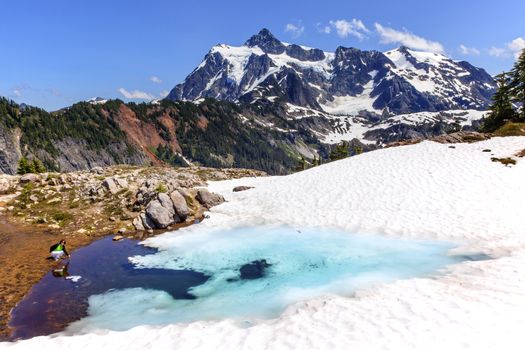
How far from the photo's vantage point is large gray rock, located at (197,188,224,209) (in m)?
35.4

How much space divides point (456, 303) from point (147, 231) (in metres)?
23.5

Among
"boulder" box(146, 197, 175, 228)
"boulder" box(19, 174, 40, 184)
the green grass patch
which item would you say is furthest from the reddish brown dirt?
"boulder" box(19, 174, 40, 184)

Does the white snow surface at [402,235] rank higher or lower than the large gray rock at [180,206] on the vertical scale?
lower


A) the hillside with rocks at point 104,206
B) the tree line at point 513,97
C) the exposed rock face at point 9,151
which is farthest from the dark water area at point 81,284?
the exposed rock face at point 9,151

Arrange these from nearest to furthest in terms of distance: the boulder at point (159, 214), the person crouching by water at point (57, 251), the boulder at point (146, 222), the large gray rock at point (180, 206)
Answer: the person crouching by water at point (57, 251) < the boulder at point (146, 222) < the boulder at point (159, 214) < the large gray rock at point (180, 206)

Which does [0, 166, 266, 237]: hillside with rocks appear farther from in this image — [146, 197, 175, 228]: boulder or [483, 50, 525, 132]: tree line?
[483, 50, 525, 132]: tree line

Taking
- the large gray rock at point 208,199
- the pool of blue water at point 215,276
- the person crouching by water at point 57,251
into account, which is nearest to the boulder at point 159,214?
the pool of blue water at point 215,276

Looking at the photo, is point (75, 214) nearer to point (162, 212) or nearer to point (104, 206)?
point (104, 206)

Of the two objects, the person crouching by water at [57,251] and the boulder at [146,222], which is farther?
the boulder at [146,222]

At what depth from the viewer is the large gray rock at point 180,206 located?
31.2m

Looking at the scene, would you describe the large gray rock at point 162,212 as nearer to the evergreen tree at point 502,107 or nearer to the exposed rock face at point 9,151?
the evergreen tree at point 502,107

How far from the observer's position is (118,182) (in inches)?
1527

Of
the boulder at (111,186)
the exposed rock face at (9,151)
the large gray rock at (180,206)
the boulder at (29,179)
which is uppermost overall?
the exposed rock face at (9,151)

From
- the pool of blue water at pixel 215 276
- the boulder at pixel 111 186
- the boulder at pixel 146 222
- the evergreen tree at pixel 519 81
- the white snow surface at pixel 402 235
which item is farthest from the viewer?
the evergreen tree at pixel 519 81
